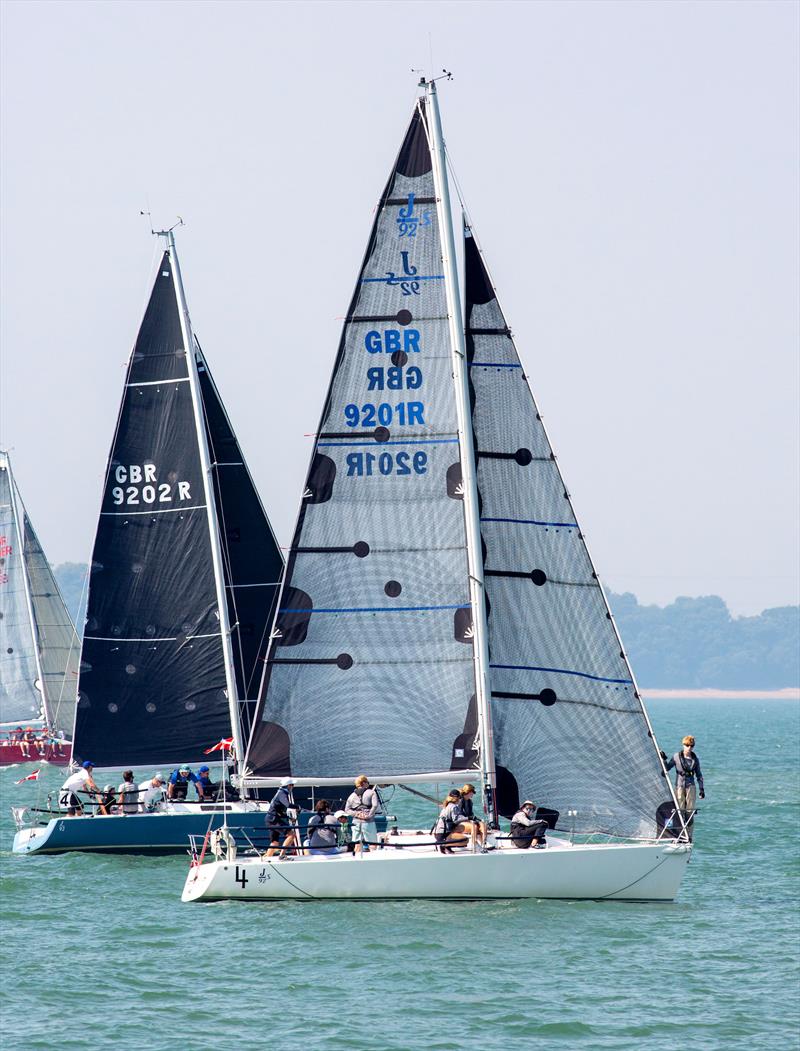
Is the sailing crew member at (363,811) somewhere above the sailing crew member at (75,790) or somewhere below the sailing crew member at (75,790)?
below

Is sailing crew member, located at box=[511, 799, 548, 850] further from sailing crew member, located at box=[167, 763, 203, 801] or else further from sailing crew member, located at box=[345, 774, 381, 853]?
sailing crew member, located at box=[167, 763, 203, 801]

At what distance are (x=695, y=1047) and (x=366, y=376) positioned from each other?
11087 mm

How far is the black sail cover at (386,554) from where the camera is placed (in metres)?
25.3

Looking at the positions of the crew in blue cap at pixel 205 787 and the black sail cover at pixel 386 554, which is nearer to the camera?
the black sail cover at pixel 386 554

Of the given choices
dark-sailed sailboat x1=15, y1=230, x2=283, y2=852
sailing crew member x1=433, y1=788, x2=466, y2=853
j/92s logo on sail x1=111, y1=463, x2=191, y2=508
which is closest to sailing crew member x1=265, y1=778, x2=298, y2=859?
sailing crew member x1=433, y1=788, x2=466, y2=853

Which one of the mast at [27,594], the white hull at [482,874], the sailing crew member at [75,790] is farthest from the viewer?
the mast at [27,594]

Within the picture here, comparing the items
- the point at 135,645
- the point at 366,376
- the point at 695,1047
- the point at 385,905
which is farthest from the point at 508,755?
the point at 135,645

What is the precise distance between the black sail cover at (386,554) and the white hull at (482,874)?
1805mm

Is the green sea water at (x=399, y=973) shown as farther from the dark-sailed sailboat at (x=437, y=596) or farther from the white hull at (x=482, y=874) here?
the dark-sailed sailboat at (x=437, y=596)

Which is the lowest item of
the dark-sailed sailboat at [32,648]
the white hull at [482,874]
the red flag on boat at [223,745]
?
the white hull at [482,874]

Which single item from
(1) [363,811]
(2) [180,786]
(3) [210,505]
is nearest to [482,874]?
(1) [363,811]

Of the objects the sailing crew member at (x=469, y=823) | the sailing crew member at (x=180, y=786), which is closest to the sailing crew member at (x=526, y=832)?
the sailing crew member at (x=469, y=823)

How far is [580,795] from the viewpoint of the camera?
2473 cm

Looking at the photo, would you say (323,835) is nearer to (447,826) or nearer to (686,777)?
(447,826)
